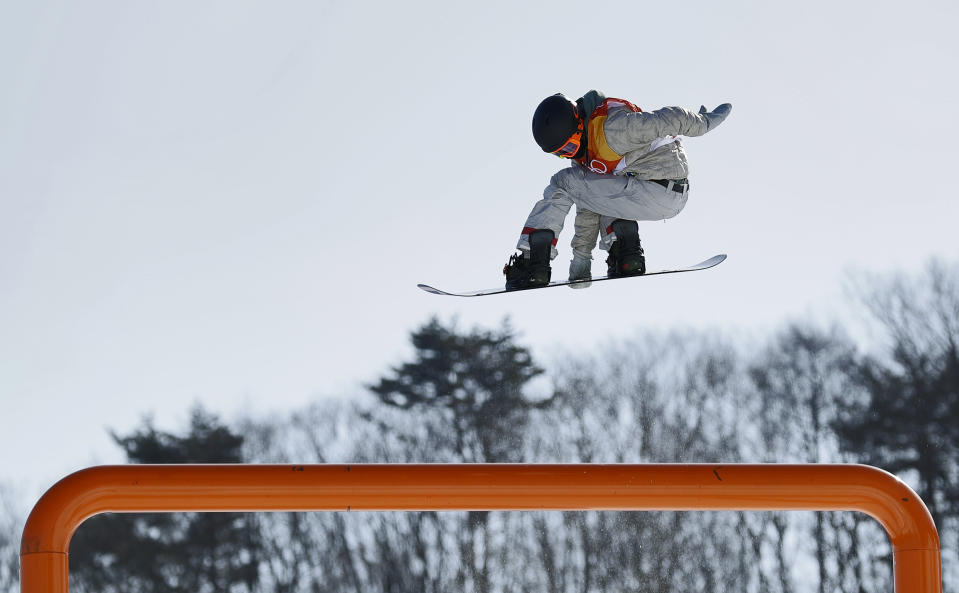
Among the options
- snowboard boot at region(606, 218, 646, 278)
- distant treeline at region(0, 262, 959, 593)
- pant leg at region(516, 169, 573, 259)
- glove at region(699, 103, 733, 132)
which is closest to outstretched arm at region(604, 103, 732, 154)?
glove at region(699, 103, 733, 132)

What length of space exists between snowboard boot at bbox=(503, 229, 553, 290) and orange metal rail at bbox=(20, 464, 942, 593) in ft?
7.61

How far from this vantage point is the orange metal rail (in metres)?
4.23

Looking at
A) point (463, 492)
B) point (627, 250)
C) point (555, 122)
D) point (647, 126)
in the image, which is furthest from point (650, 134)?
point (463, 492)

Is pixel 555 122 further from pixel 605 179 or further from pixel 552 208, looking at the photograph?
pixel 552 208

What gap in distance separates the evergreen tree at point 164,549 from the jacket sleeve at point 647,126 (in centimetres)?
3447

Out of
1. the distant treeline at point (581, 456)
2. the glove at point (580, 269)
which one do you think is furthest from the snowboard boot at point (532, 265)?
the distant treeline at point (581, 456)

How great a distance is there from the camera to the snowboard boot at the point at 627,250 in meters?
6.66

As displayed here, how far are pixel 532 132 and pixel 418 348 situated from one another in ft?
125

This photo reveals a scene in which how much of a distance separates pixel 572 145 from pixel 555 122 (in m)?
0.17

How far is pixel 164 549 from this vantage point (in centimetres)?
4003

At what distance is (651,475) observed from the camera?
4.33 metres

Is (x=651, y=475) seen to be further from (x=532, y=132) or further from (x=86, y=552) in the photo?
(x=86, y=552)

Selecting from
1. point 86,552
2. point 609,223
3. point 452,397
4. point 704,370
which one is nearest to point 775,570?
point 704,370

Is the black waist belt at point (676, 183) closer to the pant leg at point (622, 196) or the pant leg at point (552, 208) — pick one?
the pant leg at point (622, 196)
